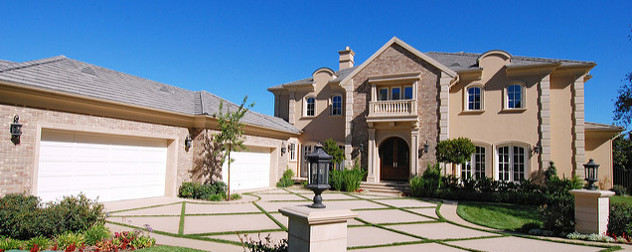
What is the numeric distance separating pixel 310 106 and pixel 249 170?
6.64m

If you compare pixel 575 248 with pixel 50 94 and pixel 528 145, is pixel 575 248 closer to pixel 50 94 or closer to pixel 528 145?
pixel 528 145

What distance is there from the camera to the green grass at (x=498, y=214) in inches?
410

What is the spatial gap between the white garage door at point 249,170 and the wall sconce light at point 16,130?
6.96 m

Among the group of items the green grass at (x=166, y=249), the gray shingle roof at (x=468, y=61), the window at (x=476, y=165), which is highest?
the gray shingle roof at (x=468, y=61)

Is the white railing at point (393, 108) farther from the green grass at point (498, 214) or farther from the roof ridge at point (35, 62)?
the roof ridge at point (35, 62)

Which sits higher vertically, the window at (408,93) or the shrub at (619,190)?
the window at (408,93)

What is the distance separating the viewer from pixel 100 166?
11117 millimetres

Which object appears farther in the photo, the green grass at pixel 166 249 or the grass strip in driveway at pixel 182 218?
the grass strip in driveway at pixel 182 218

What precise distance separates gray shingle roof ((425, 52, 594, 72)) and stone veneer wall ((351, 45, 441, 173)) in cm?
159

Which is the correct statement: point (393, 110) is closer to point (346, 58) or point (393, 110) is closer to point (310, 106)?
point (310, 106)

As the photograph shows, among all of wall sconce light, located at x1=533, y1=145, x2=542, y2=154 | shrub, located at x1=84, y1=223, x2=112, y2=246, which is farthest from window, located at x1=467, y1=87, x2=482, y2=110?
shrub, located at x1=84, y1=223, x2=112, y2=246

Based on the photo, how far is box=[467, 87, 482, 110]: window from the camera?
58.2ft

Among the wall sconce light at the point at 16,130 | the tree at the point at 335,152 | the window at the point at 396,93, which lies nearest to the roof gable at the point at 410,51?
the window at the point at 396,93

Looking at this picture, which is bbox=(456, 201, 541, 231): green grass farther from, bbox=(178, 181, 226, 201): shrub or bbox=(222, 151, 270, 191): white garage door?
bbox=(222, 151, 270, 191): white garage door
